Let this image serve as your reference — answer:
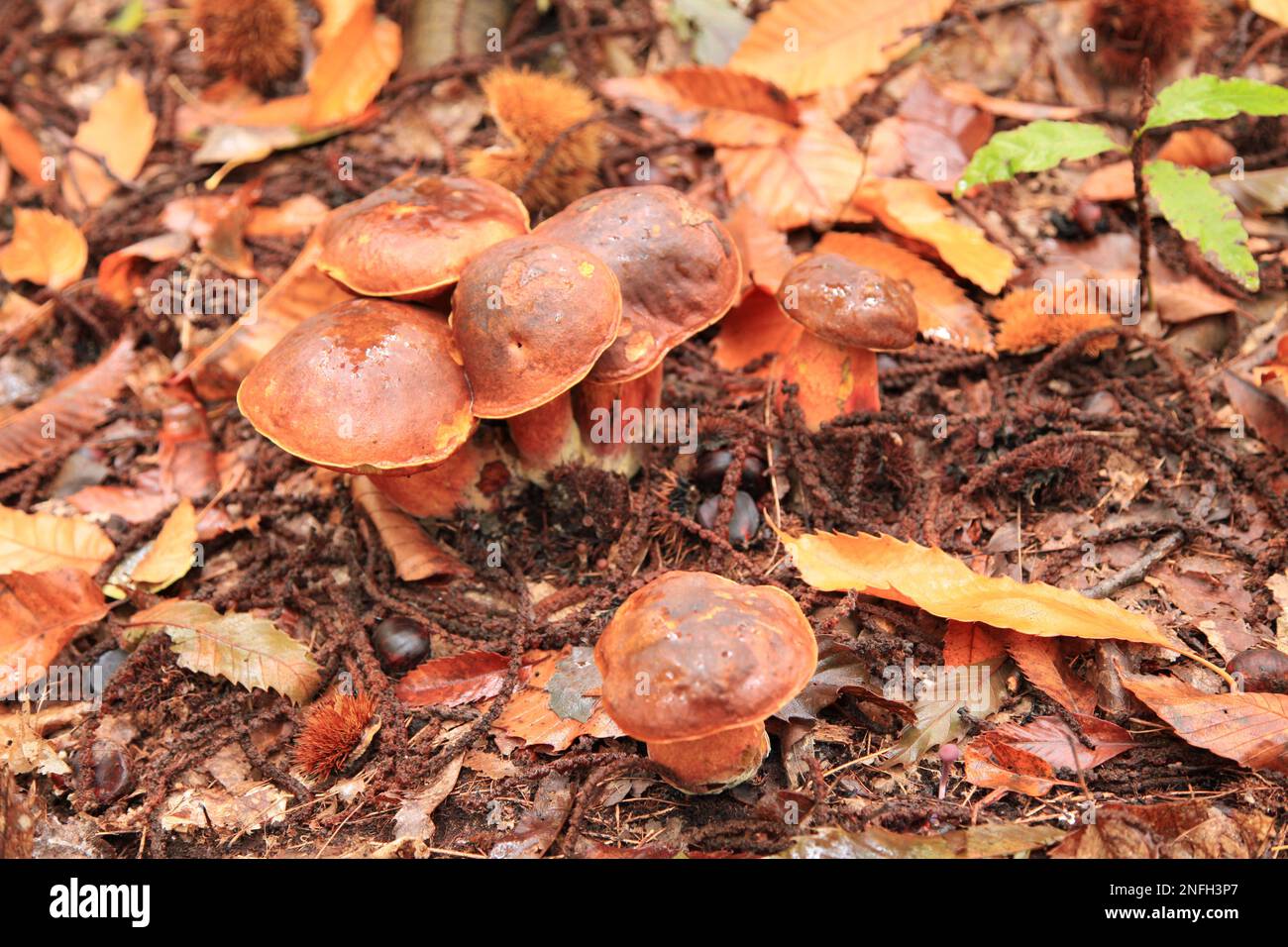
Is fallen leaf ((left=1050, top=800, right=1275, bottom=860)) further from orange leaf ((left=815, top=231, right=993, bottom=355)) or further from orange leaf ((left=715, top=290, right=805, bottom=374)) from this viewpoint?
orange leaf ((left=715, top=290, right=805, bottom=374))

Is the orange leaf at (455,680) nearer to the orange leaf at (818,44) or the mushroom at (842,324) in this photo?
the mushroom at (842,324)

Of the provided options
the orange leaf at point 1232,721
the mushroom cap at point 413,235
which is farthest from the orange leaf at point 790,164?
the orange leaf at point 1232,721

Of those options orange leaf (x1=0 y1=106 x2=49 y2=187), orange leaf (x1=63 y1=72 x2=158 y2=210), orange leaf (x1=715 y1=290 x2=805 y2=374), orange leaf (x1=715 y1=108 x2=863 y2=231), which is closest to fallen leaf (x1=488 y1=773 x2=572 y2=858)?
orange leaf (x1=715 y1=290 x2=805 y2=374)

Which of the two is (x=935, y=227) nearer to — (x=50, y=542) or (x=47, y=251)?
(x=50, y=542)

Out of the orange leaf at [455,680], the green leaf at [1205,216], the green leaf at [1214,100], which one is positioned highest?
the green leaf at [1214,100]

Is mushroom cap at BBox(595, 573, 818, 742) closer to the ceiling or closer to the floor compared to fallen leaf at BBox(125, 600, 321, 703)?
closer to the ceiling

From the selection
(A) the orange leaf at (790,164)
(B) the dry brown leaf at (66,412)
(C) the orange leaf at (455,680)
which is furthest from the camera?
(A) the orange leaf at (790,164)
